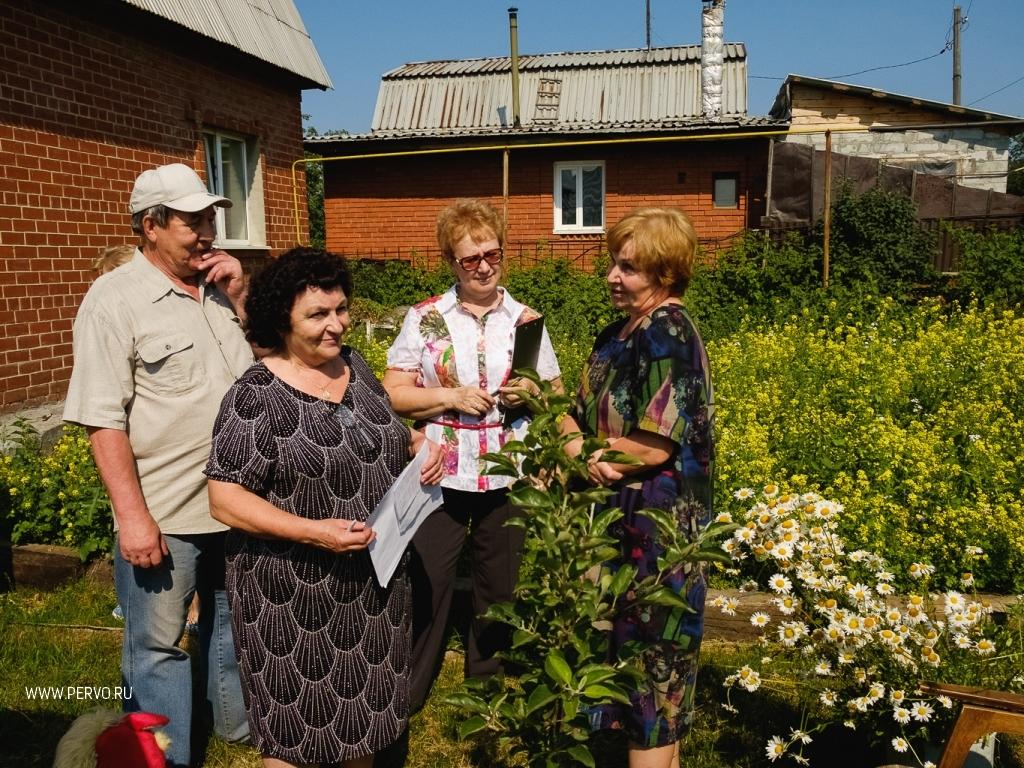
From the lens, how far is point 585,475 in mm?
1711

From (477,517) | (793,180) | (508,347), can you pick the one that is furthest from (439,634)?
(793,180)

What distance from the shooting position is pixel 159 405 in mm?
2436

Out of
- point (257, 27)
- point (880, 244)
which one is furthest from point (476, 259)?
point (880, 244)

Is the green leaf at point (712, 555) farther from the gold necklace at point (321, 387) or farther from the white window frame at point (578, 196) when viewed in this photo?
the white window frame at point (578, 196)

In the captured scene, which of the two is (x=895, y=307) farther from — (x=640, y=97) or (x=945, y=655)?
(x=640, y=97)

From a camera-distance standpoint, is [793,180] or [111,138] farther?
[793,180]

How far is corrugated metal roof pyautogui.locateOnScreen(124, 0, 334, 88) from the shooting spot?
784cm

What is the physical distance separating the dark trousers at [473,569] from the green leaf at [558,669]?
124cm

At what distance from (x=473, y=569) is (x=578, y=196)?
13556mm

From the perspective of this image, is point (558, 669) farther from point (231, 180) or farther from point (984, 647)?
point (231, 180)

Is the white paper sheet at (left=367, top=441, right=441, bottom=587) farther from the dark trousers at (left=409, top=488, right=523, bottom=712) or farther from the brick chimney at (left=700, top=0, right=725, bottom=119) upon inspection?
the brick chimney at (left=700, top=0, right=725, bottom=119)

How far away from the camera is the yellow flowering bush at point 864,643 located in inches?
88.4

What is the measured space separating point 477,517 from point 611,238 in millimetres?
1228

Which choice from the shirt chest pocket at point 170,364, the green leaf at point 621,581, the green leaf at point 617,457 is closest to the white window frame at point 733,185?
the shirt chest pocket at point 170,364
